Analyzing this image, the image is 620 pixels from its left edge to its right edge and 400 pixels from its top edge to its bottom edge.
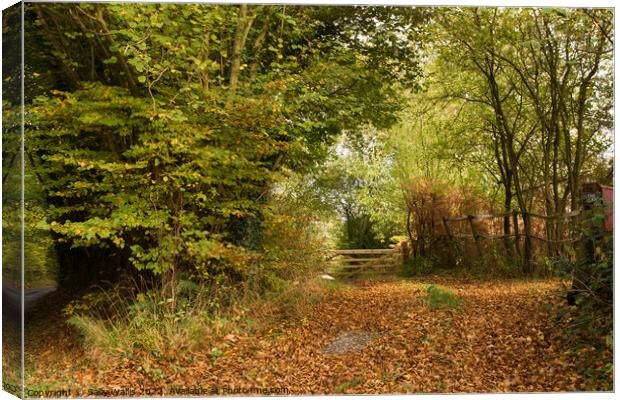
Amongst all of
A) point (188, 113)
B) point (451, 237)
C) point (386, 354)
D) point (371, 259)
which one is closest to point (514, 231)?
point (451, 237)

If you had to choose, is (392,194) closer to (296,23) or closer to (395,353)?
(395,353)

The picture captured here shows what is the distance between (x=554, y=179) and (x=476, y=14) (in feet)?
4.90

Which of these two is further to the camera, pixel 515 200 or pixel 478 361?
pixel 515 200

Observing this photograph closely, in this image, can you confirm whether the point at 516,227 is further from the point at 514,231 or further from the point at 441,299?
the point at 441,299

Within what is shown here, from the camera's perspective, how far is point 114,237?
4488 millimetres

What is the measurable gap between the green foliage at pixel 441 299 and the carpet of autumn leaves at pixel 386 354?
0.05 m

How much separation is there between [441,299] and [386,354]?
66 cm

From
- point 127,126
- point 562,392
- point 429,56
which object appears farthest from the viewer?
point 429,56

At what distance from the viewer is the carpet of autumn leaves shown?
14.1 feet

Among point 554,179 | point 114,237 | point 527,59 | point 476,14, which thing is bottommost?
point 114,237

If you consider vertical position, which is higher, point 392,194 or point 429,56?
point 429,56

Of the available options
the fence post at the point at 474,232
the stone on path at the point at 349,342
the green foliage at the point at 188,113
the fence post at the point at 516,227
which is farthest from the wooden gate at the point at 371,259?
the fence post at the point at 516,227

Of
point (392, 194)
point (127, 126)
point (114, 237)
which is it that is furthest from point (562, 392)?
point (127, 126)

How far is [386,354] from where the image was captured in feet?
14.4
